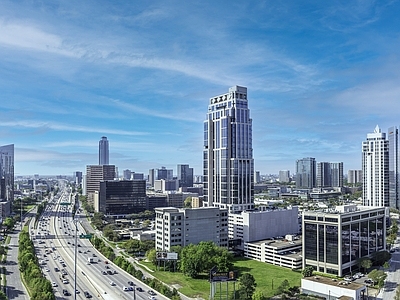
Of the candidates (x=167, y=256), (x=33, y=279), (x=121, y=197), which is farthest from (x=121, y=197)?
(x=33, y=279)

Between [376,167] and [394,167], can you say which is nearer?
[376,167]

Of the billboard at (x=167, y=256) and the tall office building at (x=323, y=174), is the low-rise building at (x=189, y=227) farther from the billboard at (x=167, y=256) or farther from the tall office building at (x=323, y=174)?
the tall office building at (x=323, y=174)

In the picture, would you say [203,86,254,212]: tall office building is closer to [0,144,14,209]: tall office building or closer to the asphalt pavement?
the asphalt pavement

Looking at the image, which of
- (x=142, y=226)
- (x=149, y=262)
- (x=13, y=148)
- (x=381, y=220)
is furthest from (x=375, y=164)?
(x=13, y=148)

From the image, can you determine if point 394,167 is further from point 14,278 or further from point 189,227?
point 14,278

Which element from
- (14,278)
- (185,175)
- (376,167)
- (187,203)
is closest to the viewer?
(14,278)

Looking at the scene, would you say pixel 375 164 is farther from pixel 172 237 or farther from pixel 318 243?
pixel 172 237

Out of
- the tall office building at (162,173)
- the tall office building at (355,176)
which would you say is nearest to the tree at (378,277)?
the tall office building at (355,176)

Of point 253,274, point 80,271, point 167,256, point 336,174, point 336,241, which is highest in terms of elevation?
point 336,174

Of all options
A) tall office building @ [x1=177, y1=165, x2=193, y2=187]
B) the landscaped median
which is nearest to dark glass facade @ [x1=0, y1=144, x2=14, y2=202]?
the landscaped median
